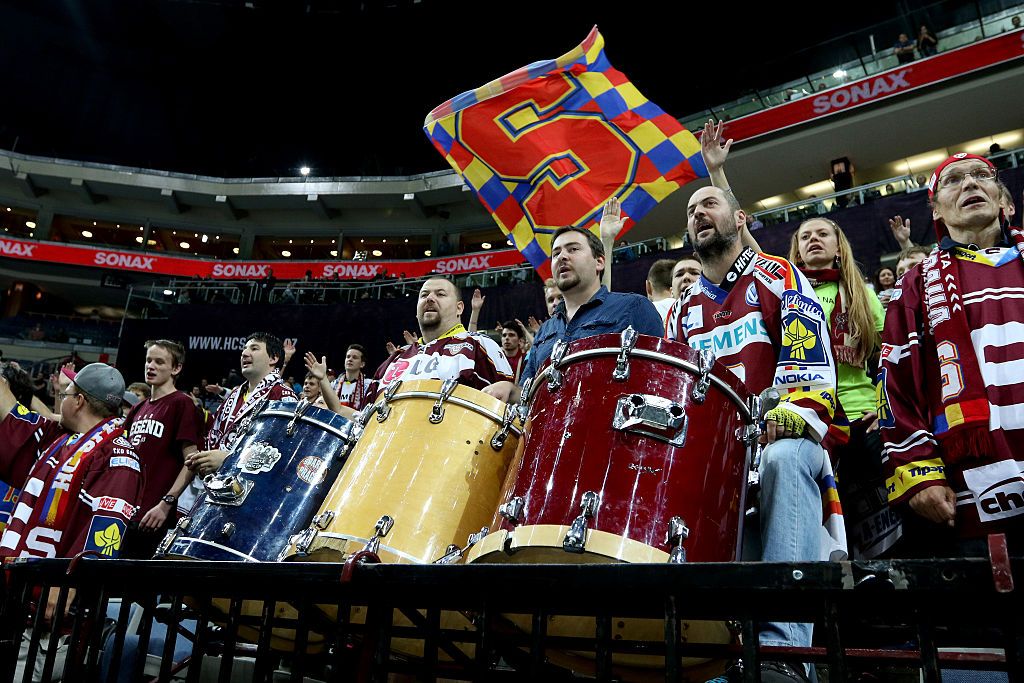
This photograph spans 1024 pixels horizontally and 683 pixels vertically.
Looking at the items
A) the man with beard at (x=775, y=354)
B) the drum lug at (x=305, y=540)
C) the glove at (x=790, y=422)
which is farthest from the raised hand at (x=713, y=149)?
the drum lug at (x=305, y=540)

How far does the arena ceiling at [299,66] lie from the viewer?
18656 mm

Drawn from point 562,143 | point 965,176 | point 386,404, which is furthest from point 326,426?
point 562,143

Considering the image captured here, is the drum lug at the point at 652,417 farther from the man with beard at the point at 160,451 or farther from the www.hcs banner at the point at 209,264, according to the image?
the www.hcs banner at the point at 209,264

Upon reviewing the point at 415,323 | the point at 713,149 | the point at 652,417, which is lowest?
the point at 652,417

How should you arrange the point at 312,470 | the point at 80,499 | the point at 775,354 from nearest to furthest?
the point at 775,354 → the point at 312,470 → the point at 80,499

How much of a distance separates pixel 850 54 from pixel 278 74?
16965mm

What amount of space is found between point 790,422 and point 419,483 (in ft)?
3.34

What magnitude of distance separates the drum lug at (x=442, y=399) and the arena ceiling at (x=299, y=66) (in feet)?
54.8

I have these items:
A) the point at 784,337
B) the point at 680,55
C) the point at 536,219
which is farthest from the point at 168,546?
the point at 680,55

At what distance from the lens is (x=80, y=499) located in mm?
3348

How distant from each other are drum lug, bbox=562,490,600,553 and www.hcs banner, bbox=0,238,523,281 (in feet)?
59.4

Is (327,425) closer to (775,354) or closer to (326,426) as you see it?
(326,426)

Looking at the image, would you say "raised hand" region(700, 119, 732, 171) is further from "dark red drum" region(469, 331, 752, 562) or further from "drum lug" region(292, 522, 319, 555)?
"drum lug" region(292, 522, 319, 555)

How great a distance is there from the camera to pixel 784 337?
209 cm
